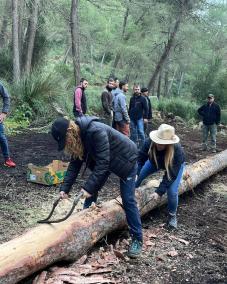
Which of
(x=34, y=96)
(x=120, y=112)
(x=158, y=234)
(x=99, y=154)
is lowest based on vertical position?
(x=34, y=96)

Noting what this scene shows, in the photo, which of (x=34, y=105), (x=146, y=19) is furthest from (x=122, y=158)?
(x=146, y=19)

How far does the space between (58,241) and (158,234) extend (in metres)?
1.75

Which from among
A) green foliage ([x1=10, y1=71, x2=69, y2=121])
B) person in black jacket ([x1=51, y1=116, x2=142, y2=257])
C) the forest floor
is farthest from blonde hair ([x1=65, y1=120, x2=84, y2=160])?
green foliage ([x1=10, y1=71, x2=69, y2=121])

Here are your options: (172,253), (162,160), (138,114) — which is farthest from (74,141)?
(138,114)

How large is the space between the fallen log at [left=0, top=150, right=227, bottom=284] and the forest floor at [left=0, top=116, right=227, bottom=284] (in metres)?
0.20

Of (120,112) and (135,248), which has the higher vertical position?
(120,112)

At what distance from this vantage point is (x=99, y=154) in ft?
14.0

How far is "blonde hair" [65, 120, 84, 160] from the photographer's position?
13.4 feet

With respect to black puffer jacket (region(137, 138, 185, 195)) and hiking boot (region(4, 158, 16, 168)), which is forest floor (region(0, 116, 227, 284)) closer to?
hiking boot (region(4, 158, 16, 168))

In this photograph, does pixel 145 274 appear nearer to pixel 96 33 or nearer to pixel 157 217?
pixel 157 217

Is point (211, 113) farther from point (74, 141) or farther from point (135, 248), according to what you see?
point (74, 141)

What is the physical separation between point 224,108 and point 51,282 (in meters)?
20.7

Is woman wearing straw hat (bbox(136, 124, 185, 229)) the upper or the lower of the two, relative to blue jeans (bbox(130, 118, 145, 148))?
upper

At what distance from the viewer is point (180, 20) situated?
23281 mm
